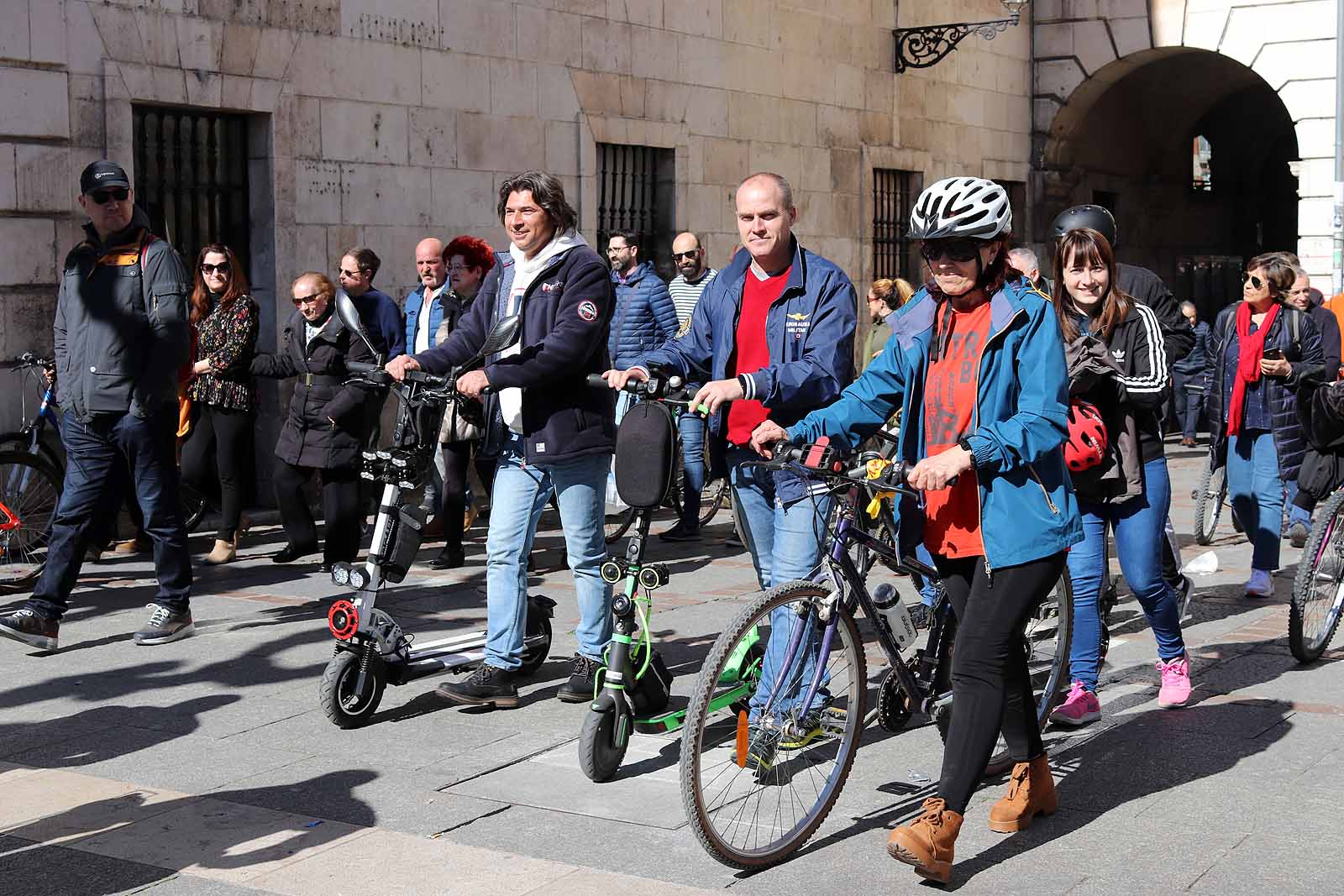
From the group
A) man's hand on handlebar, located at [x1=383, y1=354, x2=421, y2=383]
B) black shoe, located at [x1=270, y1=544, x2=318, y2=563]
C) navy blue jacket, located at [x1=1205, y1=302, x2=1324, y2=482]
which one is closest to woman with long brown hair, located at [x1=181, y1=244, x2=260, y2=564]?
black shoe, located at [x1=270, y1=544, x2=318, y2=563]

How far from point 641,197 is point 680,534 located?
520 cm

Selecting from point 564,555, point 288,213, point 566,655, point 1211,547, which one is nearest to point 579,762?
point 566,655

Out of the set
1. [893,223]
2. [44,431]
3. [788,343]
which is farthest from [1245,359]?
[893,223]

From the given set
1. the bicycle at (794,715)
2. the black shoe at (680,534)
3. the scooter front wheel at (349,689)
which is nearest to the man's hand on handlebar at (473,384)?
the scooter front wheel at (349,689)

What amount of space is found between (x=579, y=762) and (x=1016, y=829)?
134cm

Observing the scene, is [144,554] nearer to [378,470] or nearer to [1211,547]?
[378,470]

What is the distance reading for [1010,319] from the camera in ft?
14.6

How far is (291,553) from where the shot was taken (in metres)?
9.56

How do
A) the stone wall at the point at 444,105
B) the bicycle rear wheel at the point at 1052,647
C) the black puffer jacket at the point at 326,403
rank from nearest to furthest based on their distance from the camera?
the bicycle rear wheel at the point at 1052,647
the black puffer jacket at the point at 326,403
the stone wall at the point at 444,105

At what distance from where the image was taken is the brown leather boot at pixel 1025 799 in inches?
188

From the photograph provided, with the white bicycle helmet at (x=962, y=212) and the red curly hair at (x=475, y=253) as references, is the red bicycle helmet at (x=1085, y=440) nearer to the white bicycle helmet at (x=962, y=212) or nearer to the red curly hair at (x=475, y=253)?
the white bicycle helmet at (x=962, y=212)

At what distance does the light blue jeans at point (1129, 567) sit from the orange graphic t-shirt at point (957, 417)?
1.46 meters

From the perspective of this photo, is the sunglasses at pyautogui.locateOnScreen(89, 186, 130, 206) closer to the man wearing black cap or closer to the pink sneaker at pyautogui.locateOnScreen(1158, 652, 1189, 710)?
the man wearing black cap

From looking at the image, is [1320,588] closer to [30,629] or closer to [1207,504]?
[1207,504]
